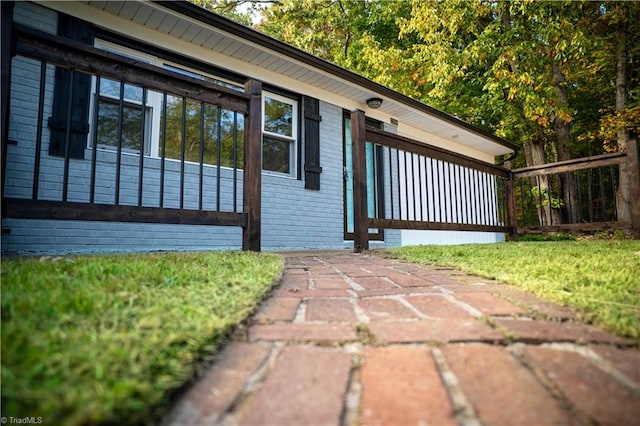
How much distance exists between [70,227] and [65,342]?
333cm

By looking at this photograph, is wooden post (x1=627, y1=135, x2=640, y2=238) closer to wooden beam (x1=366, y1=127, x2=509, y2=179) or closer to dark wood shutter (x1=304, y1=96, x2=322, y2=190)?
wooden beam (x1=366, y1=127, x2=509, y2=179)

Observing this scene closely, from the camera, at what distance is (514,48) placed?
6.97m

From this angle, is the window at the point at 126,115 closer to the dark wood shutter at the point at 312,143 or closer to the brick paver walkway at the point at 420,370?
the dark wood shutter at the point at 312,143

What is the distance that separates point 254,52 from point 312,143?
153 cm

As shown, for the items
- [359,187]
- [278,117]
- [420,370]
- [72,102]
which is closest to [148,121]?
[72,102]

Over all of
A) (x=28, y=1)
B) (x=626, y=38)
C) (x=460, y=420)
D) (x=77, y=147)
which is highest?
(x=626, y=38)

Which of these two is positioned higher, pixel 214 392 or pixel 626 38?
pixel 626 38

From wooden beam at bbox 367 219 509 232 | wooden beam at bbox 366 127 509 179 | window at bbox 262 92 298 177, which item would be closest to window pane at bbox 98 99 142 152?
window at bbox 262 92 298 177

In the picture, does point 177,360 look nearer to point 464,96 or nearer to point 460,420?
point 460,420

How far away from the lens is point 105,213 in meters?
2.09

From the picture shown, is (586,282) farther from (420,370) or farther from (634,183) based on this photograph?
(634,183)

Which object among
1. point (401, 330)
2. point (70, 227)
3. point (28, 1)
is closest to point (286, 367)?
point (401, 330)

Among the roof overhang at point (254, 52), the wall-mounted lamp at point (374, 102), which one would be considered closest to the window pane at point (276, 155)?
the roof overhang at point (254, 52)

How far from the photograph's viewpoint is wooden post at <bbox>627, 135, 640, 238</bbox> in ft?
14.5
